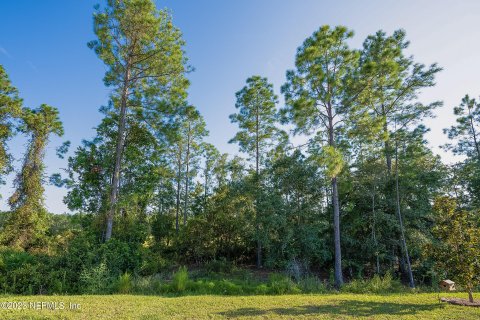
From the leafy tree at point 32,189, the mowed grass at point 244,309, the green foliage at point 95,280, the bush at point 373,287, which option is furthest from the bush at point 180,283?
the leafy tree at point 32,189

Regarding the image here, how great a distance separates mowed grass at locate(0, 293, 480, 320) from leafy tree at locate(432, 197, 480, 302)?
792mm

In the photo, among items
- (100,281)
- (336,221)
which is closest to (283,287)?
(336,221)

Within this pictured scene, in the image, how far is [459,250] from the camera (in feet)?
22.7

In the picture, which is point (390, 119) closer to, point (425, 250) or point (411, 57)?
point (411, 57)

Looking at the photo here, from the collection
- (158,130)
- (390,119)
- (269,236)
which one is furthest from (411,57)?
(158,130)

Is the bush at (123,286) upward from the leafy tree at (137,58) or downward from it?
downward

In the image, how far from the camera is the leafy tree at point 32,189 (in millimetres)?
13945

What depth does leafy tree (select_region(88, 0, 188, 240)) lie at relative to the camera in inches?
462

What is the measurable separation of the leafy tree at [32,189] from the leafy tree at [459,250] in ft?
59.9

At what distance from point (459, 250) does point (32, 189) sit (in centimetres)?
1984

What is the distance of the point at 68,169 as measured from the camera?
13.4 m

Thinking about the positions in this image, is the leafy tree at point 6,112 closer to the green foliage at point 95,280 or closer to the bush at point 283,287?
the green foliage at point 95,280

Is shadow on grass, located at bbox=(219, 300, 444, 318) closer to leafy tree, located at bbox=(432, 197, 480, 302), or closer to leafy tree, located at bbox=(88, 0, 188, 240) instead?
leafy tree, located at bbox=(432, 197, 480, 302)

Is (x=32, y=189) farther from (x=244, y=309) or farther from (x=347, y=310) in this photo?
(x=347, y=310)
